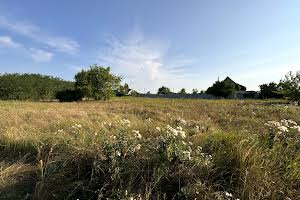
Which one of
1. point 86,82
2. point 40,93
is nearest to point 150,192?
point 86,82

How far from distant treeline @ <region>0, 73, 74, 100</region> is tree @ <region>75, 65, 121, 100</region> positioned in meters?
7.31

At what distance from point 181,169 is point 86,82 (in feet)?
152

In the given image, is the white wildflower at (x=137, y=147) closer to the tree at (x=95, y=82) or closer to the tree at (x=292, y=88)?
the tree at (x=292, y=88)

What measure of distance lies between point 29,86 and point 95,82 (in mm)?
11578

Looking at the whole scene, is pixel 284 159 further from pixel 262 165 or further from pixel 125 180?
pixel 125 180

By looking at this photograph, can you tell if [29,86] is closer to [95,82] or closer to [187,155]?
[95,82]

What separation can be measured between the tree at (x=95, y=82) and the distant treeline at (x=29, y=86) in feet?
24.0

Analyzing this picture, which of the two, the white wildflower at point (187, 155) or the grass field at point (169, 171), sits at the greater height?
the white wildflower at point (187, 155)

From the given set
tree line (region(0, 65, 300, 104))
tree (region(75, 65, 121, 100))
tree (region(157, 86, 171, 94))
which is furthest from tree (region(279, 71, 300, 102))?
tree (region(157, 86, 171, 94))

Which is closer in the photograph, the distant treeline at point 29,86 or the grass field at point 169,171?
the grass field at point 169,171

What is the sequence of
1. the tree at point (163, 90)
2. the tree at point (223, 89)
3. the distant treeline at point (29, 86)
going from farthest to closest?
the tree at point (163, 90), the tree at point (223, 89), the distant treeline at point (29, 86)

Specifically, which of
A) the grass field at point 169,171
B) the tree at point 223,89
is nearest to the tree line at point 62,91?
the tree at point 223,89

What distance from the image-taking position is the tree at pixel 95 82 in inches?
1887

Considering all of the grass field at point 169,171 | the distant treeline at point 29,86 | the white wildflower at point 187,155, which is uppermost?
the distant treeline at point 29,86
